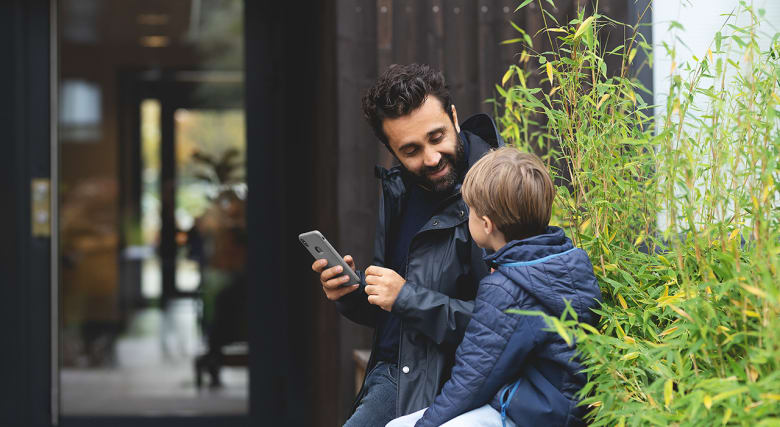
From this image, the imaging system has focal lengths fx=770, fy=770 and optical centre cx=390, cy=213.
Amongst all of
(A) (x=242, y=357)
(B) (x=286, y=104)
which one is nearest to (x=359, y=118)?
(B) (x=286, y=104)

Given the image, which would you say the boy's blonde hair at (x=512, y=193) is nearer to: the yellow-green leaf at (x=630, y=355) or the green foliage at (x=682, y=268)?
the green foliage at (x=682, y=268)

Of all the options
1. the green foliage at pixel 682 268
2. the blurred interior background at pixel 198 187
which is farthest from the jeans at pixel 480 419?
the blurred interior background at pixel 198 187

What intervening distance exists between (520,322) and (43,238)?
3.04 m

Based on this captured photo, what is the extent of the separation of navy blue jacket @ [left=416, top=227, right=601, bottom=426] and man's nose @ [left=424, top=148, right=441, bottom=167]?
1.43ft

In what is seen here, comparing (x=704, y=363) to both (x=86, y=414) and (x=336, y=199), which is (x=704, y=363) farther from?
(x=86, y=414)

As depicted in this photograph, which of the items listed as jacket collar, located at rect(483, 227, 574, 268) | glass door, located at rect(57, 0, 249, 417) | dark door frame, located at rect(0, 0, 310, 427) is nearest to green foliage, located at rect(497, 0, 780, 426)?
jacket collar, located at rect(483, 227, 574, 268)

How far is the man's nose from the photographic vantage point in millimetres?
1978

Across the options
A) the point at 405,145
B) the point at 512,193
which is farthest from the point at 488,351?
the point at 405,145

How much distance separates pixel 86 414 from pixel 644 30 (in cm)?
327

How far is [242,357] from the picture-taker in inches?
172

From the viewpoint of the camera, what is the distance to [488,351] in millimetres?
1547

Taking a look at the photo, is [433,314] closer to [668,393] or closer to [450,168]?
[450,168]

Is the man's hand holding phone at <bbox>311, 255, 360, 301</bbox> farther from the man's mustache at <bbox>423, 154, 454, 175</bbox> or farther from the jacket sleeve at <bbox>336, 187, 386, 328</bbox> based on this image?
the man's mustache at <bbox>423, 154, 454, 175</bbox>

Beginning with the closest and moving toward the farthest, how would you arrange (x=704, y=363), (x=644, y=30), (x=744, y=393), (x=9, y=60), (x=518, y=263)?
(x=744, y=393) < (x=704, y=363) < (x=518, y=263) < (x=644, y=30) < (x=9, y=60)
